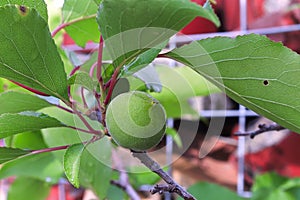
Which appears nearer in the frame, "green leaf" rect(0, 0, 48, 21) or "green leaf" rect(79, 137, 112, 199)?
"green leaf" rect(0, 0, 48, 21)

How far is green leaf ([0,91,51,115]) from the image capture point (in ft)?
1.51

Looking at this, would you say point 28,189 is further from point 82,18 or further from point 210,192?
point 82,18

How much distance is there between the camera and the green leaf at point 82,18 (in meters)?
0.52

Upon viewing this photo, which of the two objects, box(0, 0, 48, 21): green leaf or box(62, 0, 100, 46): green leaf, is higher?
box(0, 0, 48, 21): green leaf

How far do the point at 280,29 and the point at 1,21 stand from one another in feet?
3.15

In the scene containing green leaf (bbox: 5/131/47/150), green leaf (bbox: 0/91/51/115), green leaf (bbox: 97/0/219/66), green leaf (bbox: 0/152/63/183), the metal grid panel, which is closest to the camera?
green leaf (bbox: 97/0/219/66)

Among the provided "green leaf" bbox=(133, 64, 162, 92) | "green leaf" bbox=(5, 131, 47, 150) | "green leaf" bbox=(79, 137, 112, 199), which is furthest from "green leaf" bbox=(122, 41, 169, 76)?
"green leaf" bbox=(5, 131, 47, 150)

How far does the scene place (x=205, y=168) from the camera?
1328mm

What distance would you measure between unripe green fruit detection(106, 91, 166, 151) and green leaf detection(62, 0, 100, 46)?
0.17 m

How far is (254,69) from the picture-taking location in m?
0.36

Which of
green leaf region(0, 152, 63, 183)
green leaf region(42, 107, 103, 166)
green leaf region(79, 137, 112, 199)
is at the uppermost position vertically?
green leaf region(42, 107, 103, 166)

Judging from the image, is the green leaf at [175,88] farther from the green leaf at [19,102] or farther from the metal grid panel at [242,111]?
the metal grid panel at [242,111]

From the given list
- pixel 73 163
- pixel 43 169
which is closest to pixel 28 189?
pixel 43 169

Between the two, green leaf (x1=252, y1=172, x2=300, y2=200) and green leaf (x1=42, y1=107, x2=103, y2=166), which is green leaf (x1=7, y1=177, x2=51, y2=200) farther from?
green leaf (x1=252, y1=172, x2=300, y2=200)
